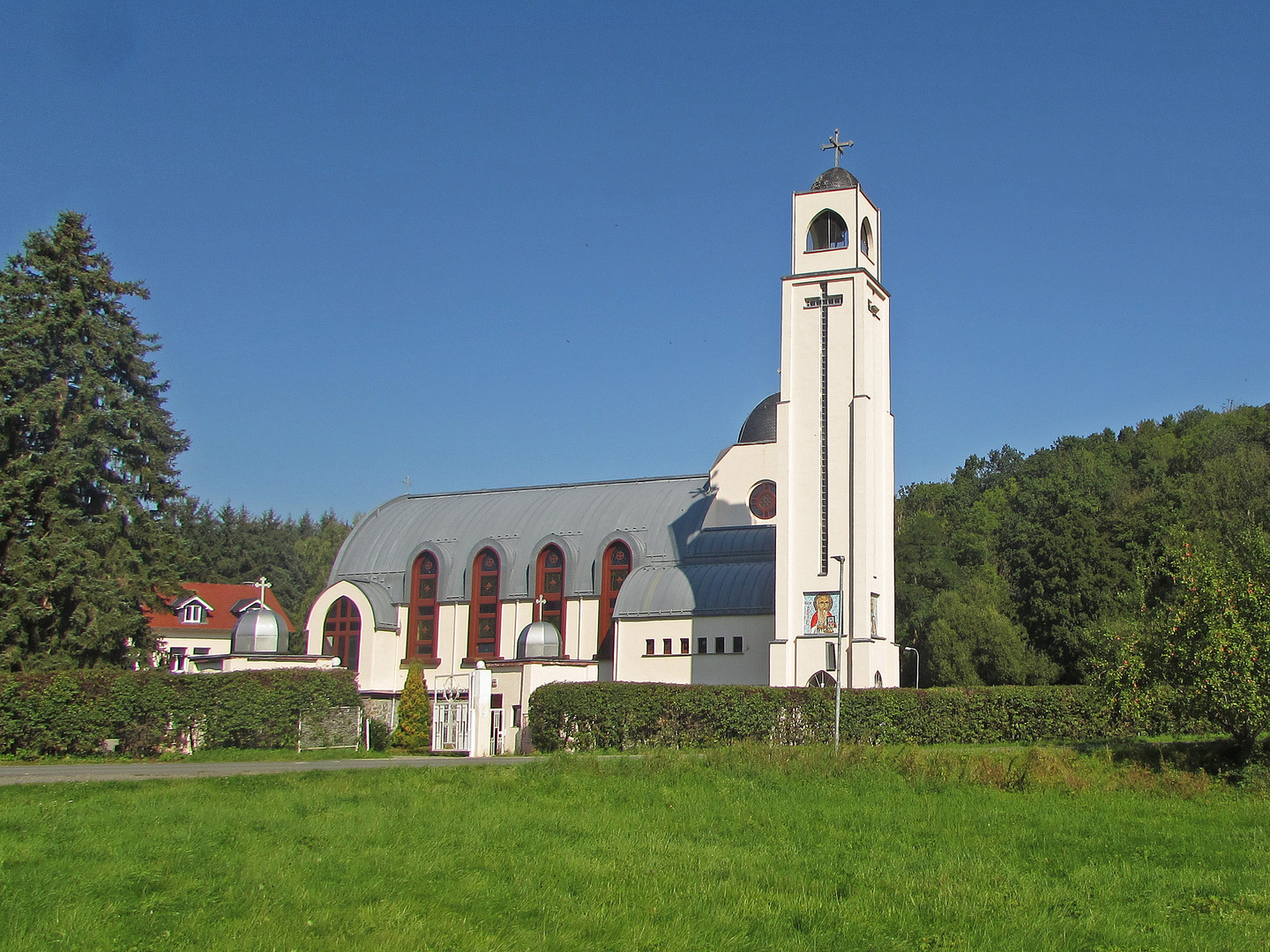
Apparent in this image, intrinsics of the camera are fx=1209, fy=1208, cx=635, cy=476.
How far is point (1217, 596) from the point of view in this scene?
22469mm

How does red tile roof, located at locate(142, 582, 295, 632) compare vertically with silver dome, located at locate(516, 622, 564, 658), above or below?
above

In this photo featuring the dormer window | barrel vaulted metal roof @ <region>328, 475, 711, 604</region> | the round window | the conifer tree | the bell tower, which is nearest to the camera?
the bell tower

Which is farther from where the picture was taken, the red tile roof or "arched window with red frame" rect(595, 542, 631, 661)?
the red tile roof

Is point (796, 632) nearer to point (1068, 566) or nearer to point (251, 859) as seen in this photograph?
point (1068, 566)

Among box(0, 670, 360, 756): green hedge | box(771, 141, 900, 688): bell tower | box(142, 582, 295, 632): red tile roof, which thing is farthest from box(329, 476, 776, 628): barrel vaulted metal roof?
box(0, 670, 360, 756): green hedge

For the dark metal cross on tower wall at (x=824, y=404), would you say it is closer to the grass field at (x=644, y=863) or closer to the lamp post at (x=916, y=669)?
the grass field at (x=644, y=863)

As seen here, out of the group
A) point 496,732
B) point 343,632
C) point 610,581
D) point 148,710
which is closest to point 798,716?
→ point 496,732

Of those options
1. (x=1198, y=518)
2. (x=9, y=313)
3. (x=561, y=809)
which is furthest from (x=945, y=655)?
(x=561, y=809)

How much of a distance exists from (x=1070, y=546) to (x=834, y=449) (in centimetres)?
2269

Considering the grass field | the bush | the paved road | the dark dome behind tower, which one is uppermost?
the dark dome behind tower

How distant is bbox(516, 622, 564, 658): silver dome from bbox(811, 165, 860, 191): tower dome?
754 inches

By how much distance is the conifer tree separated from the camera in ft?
136

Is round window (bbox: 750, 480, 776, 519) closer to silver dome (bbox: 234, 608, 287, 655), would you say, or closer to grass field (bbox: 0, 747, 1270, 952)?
silver dome (bbox: 234, 608, 287, 655)

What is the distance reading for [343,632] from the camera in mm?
53219
